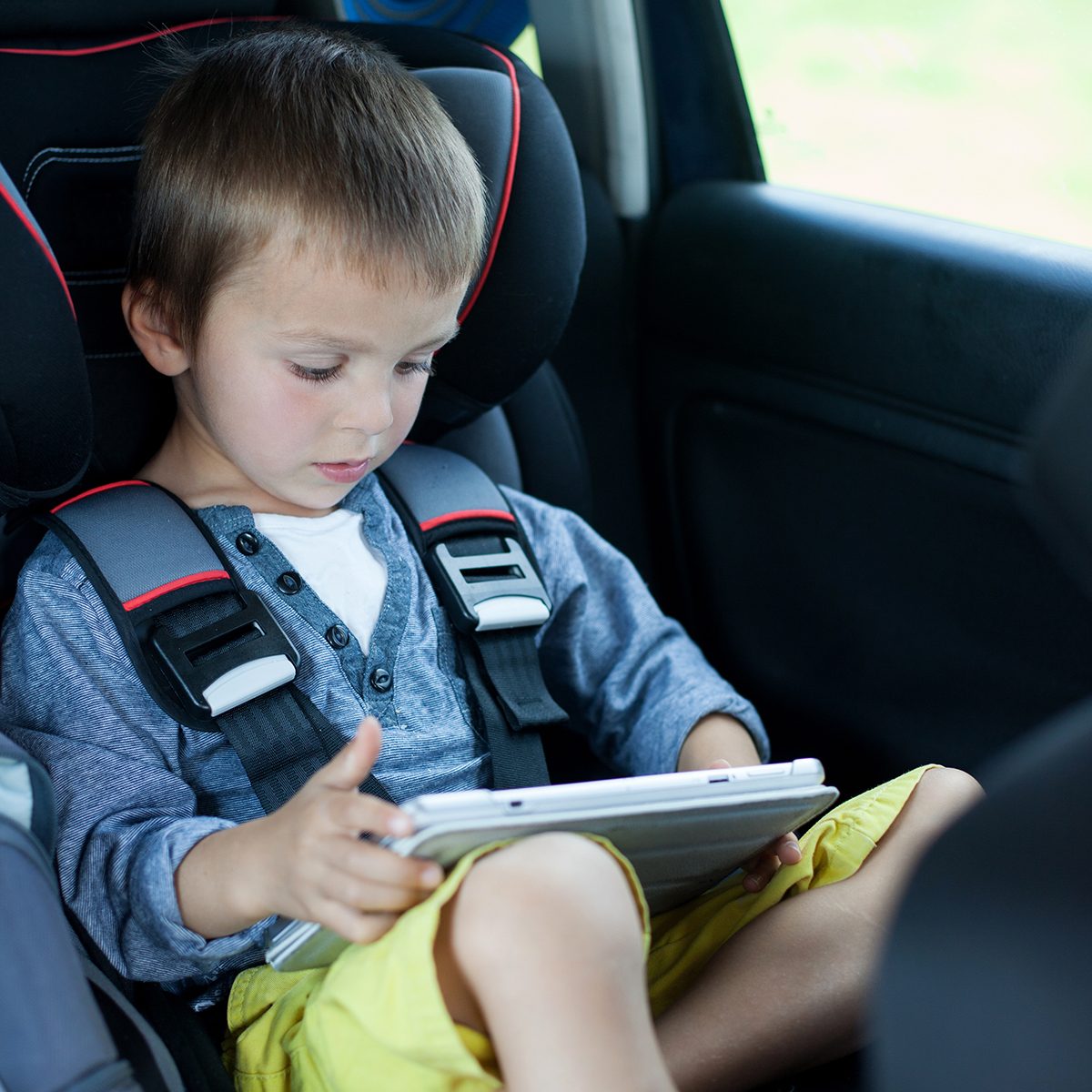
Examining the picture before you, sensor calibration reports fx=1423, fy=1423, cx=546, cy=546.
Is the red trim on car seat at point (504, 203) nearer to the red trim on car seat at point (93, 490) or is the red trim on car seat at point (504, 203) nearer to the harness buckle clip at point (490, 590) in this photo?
the harness buckle clip at point (490, 590)

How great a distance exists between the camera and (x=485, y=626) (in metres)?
1.28

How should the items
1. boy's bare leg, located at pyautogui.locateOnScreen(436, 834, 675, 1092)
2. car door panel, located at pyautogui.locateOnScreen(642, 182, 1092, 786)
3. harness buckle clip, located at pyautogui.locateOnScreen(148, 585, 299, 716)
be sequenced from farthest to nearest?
car door panel, located at pyautogui.locateOnScreen(642, 182, 1092, 786) → harness buckle clip, located at pyautogui.locateOnScreen(148, 585, 299, 716) → boy's bare leg, located at pyautogui.locateOnScreen(436, 834, 675, 1092)

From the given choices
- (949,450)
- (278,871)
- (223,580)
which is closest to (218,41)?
(223,580)

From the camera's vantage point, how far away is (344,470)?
122 cm

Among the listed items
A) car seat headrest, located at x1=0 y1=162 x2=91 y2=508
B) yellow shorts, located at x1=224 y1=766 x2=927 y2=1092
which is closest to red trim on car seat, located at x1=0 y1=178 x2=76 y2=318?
car seat headrest, located at x1=0 y1=162 x2=91 y2=508

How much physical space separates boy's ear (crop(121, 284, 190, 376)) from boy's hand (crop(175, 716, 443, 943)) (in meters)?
0.44

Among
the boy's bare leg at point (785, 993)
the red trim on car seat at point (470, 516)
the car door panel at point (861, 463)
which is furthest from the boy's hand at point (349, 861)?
the car door panel at point (861, 463)

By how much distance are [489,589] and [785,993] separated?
453mm

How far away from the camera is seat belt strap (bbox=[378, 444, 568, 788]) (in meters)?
1.26

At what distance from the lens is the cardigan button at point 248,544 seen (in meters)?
1.23

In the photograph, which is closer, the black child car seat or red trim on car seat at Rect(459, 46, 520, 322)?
the black child car seat

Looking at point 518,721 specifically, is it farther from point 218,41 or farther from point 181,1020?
point 218,41

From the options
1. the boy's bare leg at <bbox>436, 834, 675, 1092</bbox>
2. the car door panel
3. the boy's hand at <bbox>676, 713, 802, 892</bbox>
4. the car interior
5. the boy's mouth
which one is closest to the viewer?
the car interior

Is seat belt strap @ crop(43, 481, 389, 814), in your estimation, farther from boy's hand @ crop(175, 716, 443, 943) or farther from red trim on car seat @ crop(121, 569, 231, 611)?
boy's hand @ crop(175, 716, 443, 943)
